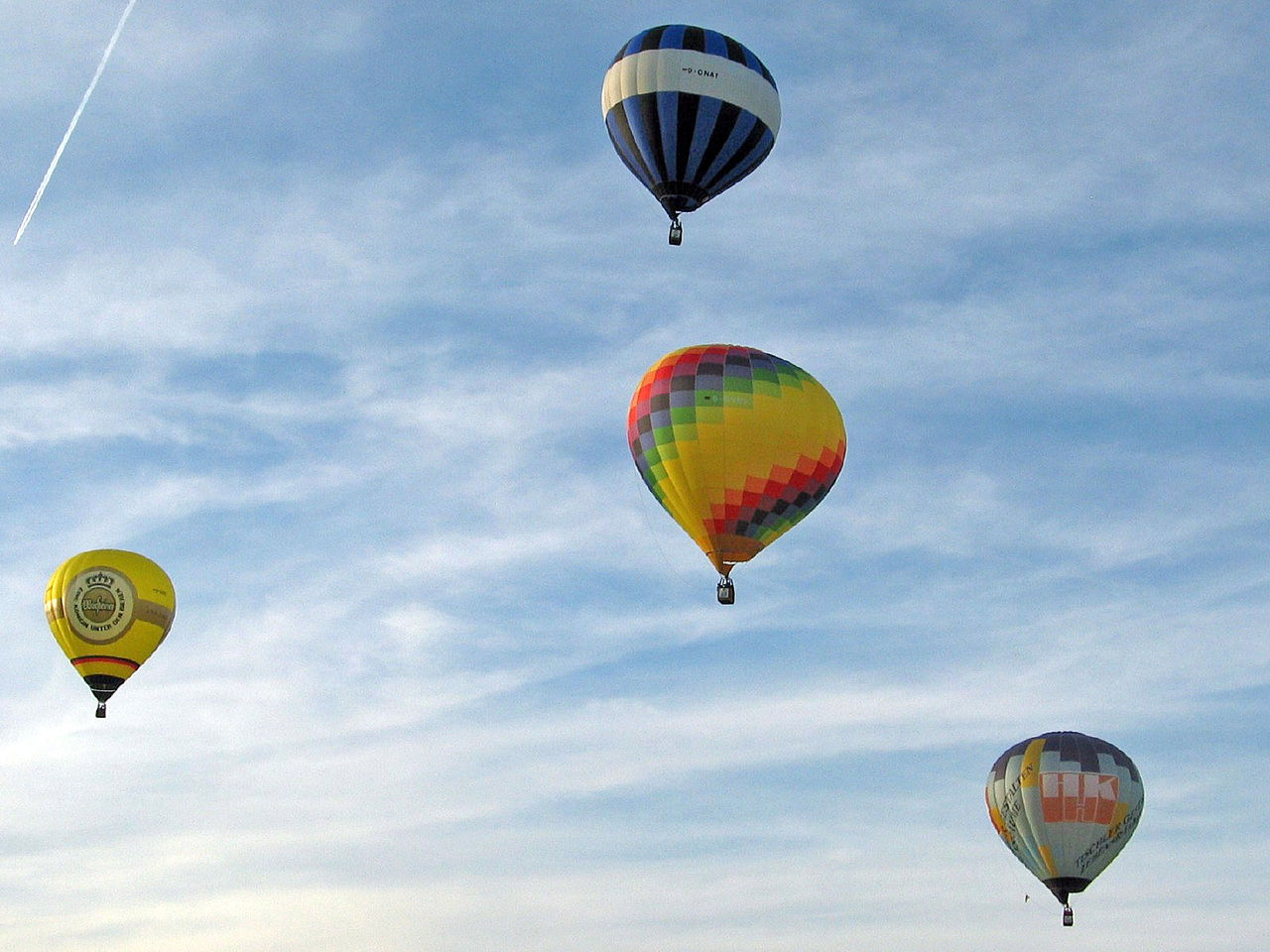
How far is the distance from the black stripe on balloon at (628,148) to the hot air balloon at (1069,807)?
2209 cm

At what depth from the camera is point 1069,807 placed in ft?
197

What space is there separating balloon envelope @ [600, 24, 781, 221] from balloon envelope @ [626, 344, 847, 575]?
13.3 ft

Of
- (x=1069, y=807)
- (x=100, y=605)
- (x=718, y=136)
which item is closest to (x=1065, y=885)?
(x=1069, y=807)

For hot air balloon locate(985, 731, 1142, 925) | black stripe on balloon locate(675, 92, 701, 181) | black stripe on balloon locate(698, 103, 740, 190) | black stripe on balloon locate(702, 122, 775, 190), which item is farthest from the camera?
hot air balloon locate(985, 731, 1142, 925)

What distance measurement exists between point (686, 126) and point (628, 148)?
166 centimetres

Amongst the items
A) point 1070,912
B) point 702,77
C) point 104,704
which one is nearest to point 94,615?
point 104,704

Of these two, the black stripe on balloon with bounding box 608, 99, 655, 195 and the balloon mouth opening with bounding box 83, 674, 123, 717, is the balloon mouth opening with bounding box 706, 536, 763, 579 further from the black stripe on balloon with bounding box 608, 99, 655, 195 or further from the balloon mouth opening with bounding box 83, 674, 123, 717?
the balloon mouth opening with bounding box 83, 674, 123, 717

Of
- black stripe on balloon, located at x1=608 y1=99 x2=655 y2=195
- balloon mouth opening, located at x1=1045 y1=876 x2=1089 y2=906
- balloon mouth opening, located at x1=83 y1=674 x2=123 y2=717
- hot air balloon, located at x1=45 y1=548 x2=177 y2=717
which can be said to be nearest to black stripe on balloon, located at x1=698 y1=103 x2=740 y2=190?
black stripe on balloon, located at x1=608 y1=99 x2=655 y2=195

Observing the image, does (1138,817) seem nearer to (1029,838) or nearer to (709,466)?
(1029,838)

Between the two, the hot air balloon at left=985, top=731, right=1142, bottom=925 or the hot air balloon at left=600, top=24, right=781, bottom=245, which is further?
the hot air balloon at left=985, top=731, right=1142, bottom=925

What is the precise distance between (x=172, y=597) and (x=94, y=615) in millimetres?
2876

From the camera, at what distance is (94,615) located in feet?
199

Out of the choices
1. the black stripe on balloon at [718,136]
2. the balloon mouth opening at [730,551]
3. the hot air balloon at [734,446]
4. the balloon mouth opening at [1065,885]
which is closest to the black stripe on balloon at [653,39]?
the black stripe on balloon at [718,136]

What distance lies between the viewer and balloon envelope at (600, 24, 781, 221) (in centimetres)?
4938
